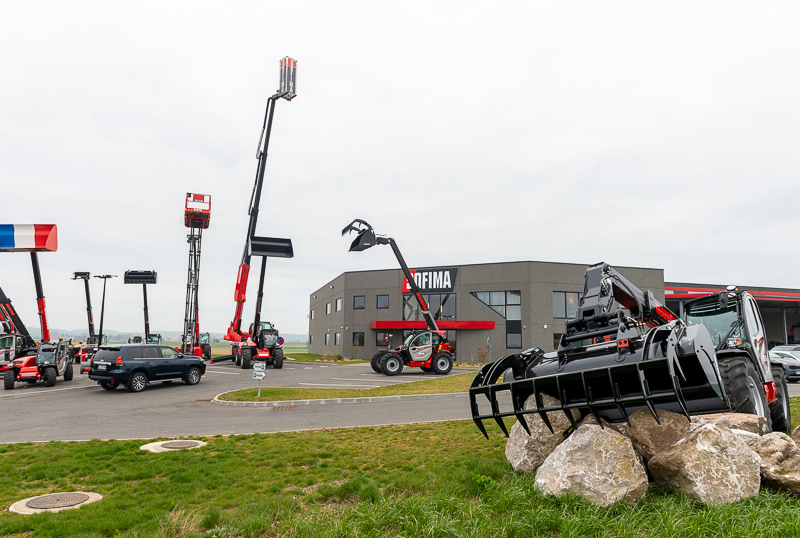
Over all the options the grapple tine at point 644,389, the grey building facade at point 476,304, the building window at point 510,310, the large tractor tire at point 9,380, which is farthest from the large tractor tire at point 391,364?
the grapple tine at point 644,389

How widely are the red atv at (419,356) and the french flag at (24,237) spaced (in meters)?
15.6

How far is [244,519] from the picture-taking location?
16.1ft

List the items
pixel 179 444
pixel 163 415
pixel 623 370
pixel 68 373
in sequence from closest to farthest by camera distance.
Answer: pixel 623 370
pixel 179 444
pixel 163 415
pixel 68 373

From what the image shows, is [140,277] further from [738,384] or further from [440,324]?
[738,384]

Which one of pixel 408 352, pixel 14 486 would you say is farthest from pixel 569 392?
pixel 408 352

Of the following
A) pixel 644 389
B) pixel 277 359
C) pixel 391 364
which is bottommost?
pixel 277 359

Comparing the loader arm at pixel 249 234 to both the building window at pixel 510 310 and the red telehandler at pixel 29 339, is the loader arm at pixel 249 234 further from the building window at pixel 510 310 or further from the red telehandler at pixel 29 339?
the building window at pixel 510 310

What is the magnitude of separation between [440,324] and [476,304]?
11.5ft

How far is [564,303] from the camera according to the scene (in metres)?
41.7

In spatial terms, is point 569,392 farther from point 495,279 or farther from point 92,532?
point 495,279

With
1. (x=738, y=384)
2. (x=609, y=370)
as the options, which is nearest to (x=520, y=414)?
(x=609, y=370)

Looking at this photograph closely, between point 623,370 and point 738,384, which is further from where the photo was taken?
point 738,384

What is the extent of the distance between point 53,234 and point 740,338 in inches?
1003

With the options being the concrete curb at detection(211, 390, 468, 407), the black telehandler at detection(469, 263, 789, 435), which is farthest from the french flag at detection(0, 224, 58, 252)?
the black telehandler at detection(469, 263, 789, 435)
